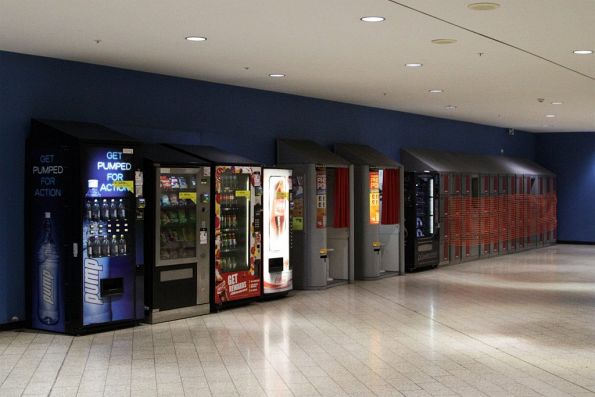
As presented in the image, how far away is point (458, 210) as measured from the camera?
16.6m

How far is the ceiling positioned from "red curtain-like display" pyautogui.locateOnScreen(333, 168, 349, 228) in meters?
1.26

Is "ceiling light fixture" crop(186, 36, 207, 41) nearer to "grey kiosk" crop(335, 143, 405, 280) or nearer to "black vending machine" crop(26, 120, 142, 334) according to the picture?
"black vending machine" crop(26, 120, 142, 334)

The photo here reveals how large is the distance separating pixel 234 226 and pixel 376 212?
12.7 feet

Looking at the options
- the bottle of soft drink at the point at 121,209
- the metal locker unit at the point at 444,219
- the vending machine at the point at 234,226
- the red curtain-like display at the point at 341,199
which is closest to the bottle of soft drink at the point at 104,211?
the bottle of soft drink at the point at 121,209

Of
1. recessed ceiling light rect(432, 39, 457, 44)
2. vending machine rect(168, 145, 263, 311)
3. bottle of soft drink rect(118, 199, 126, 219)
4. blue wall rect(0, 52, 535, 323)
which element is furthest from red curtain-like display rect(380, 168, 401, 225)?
bottle of soft drink rect(118, 199, 126, 219)

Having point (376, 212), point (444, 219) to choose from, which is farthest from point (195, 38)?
point (444, 219)

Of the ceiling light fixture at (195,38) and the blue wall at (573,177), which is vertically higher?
the ceiling light fixture at (195,38)

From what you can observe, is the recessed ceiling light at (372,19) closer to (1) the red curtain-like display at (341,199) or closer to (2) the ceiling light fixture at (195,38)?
(2) the ceiling light fixture at (195,38)

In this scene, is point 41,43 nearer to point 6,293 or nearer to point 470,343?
point 6,293

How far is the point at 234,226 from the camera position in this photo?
10.4 m

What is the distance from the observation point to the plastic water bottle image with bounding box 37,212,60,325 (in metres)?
8.64

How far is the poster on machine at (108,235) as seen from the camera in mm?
8570

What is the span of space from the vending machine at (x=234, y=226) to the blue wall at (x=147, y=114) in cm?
57

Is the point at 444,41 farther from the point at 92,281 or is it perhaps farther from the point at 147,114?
the point at 92,281
